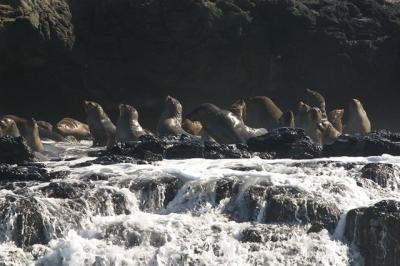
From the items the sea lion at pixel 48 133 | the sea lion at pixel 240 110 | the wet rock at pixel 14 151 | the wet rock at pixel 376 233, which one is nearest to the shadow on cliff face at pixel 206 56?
the sea lion at pixel 240 110

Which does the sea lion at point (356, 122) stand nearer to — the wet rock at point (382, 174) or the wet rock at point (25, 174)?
the wet rock at point (382, 174)

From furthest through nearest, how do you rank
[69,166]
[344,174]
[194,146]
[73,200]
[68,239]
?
[194,146], [69,166], [344,174], [73,200], [68,239]

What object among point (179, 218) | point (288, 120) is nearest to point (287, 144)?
point (288, 120)

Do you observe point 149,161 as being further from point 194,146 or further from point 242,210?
point 242,210

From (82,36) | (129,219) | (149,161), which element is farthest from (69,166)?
(82,36)

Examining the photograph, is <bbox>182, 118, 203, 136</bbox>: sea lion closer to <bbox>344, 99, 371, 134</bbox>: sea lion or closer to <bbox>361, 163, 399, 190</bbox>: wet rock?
<bbox>344, 99, 371, 134</bbox>: sea lion

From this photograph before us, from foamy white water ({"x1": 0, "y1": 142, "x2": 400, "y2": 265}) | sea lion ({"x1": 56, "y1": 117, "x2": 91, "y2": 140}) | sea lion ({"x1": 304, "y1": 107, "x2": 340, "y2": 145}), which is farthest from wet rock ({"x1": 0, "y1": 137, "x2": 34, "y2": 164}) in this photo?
sea lion ({"x1": 56, "y1": 117, "x2": 91, "y2": 140})

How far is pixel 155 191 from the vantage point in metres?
18.6

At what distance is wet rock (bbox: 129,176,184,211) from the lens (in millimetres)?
18375

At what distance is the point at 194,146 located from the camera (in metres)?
22.8

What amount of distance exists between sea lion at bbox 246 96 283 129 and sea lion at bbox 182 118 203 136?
103 inches

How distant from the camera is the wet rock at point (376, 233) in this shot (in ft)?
55.7

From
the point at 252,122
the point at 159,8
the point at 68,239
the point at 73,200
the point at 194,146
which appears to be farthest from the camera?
the point at 159,8

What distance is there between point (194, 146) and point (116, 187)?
14.2ft
